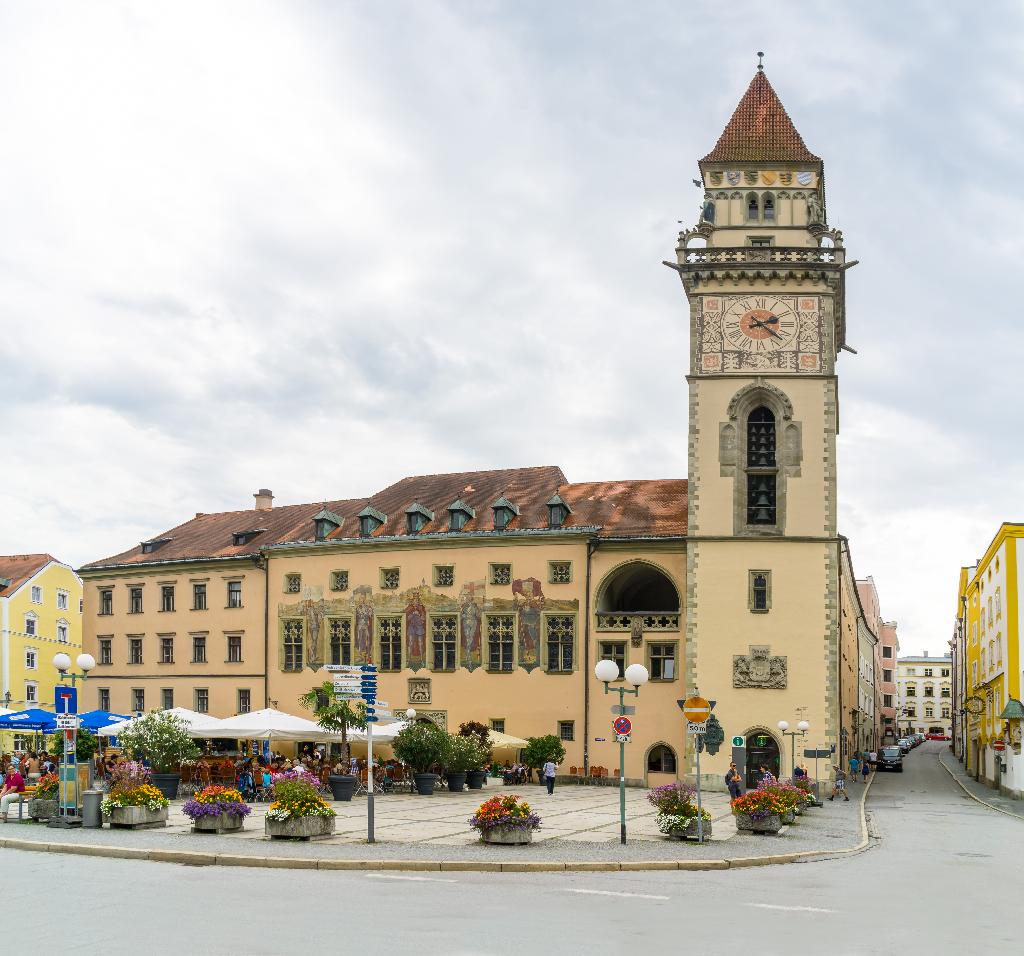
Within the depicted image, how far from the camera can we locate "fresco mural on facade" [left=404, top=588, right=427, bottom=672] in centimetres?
5756

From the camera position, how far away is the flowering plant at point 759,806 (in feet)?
95.7

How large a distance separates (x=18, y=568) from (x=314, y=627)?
3183cm

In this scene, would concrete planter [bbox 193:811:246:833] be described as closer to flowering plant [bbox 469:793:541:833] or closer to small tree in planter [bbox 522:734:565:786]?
flowering plant [bbox 469:793:541:833]

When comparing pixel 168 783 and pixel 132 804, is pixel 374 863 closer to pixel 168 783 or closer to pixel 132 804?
pixel 132 804

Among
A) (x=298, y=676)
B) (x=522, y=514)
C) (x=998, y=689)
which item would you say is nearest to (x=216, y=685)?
(x=298, y=676)

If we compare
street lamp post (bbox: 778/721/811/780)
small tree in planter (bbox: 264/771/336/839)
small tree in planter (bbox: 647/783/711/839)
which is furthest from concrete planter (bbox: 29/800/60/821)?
street lamp post (bbox: 778/721/811/780)

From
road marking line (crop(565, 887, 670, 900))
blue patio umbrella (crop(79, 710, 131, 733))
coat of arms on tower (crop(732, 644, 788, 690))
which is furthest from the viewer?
coat of arms on tower (crop(732, 644, 788, 690))

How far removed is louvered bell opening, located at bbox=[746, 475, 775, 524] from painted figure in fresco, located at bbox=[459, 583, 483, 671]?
12.0m

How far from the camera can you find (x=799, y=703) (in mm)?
50719

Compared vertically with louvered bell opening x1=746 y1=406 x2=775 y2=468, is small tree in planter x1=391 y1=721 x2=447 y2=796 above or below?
below

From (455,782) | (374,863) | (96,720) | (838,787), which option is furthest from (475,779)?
(374,863)

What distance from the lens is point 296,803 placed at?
25.7m

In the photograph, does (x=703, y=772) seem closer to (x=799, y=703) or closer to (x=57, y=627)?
(x=799, y=703)

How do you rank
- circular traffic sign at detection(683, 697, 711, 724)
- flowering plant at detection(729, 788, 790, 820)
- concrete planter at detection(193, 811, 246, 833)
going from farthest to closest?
flowering plant at detection(729, 788, 790, 820)
circular traffic sign at detection(683, 697, 711, 724)
concrete planter at detection(193, 811, 246, 833)
